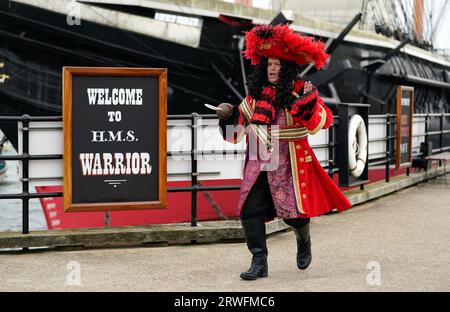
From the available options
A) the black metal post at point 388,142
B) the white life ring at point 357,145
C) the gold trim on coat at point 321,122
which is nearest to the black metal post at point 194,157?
the gold trim on coat at point 321,122

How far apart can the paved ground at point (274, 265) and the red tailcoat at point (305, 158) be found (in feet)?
1.81

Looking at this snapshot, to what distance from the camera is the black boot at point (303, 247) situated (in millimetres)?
5791

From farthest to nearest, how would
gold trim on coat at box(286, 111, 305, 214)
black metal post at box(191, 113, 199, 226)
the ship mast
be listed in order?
1. the ship mast
2. black metal post at box(191, 113, 199, 226)
3. gold trim on coat at box(286, 111, 305, 214)

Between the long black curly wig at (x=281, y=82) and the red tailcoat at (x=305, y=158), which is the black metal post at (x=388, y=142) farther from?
the long black curly wig at (x=281, y=82)

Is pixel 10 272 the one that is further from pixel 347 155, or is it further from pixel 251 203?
pixel 347 155

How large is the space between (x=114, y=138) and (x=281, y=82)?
2049mm

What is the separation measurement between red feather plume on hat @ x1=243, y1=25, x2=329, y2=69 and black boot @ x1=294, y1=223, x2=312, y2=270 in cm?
125

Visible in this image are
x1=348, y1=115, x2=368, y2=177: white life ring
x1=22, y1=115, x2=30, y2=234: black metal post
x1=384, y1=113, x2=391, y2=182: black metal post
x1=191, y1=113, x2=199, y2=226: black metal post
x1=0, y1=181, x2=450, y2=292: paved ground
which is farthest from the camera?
x1=384, y1=113, x2=391, y2=182: black metal post

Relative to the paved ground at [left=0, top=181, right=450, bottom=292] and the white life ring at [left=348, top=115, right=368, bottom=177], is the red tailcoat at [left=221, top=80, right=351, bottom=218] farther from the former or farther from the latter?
the white life ring at [left=348, top=115, right=368, bottom=177]

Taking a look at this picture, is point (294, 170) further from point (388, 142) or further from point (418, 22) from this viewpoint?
point (418, 22)

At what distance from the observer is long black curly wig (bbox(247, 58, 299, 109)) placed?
18.1 ft

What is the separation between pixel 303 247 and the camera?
586 cm

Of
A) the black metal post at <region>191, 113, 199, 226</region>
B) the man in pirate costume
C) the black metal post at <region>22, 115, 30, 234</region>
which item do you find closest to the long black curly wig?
the man in pirate costume
